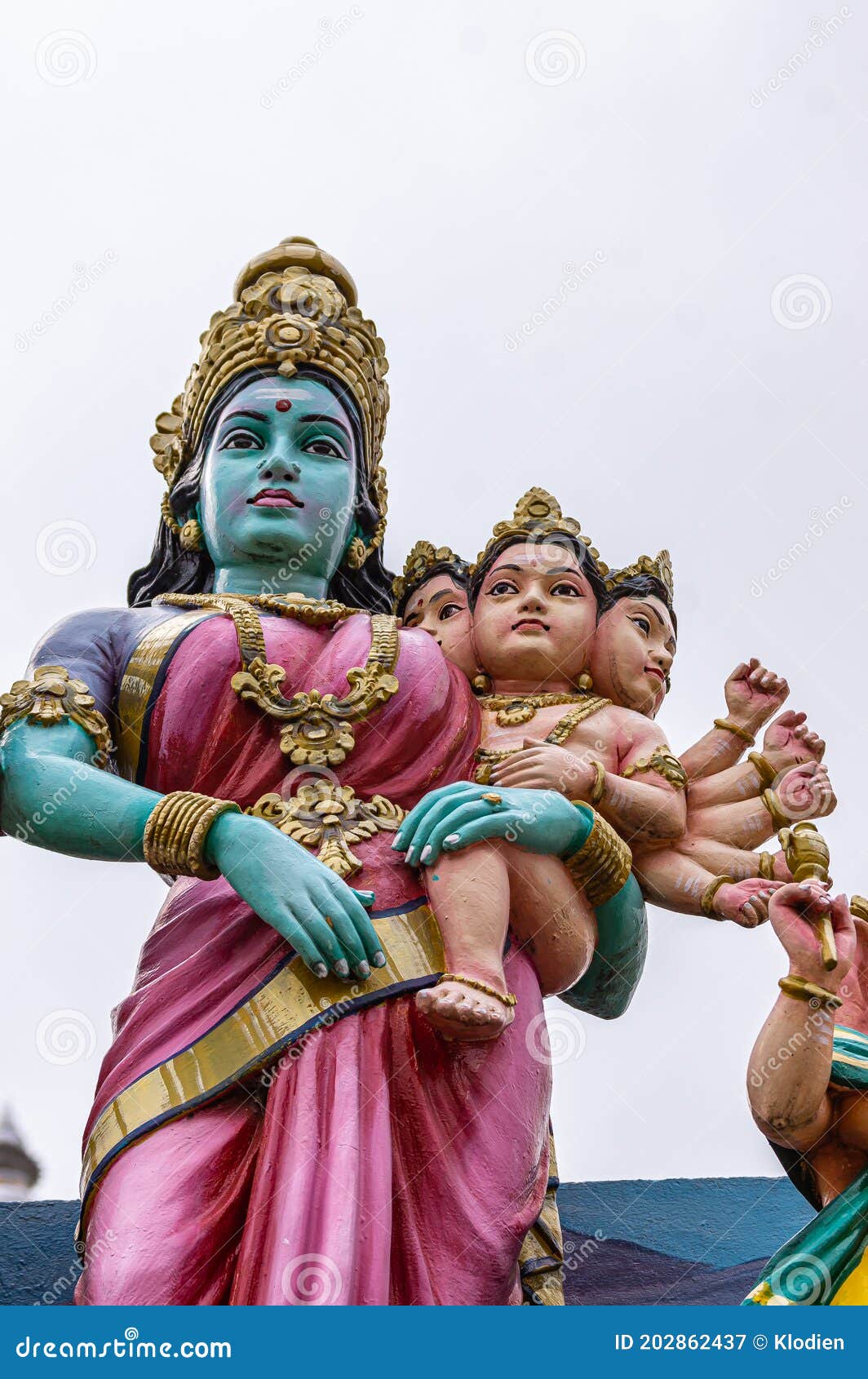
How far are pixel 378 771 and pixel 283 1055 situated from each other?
111 cm

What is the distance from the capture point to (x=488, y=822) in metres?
5.42

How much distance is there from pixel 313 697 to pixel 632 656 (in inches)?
44.9

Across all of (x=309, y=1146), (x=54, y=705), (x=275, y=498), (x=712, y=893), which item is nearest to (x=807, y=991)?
(x=712, y=893)

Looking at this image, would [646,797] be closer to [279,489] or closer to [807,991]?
[807,991]

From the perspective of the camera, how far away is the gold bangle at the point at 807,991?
16.7ft

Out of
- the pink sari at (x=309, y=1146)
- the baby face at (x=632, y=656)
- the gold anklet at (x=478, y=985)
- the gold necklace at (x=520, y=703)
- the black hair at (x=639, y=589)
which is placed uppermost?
the black hair at (x=639, y=589)

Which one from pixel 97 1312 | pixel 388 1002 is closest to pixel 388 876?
pixel 388 1002

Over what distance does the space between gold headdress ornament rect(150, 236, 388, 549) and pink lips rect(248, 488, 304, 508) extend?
48cm

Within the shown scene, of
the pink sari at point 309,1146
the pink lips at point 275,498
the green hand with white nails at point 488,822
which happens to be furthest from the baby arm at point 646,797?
the pink lips at point 275,498

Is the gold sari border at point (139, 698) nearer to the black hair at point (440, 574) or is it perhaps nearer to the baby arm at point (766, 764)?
the black hair at point (440, 574)

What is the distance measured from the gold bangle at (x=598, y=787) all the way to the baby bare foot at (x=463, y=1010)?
3.07 ft

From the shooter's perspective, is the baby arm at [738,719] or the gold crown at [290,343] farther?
the gold crown at [290,343]

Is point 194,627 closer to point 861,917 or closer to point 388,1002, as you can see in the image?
point 388,1002

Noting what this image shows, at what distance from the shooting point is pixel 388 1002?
5.23 m
